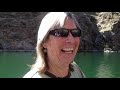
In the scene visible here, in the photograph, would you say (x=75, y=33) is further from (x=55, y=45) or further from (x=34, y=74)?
(x=34, y=74)

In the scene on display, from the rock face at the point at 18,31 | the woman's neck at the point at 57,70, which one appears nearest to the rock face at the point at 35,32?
the rock face at the point at 18,31

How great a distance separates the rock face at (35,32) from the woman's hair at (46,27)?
27.2m

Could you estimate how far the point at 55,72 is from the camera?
1.80 meters

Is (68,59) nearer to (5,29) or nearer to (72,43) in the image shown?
(72,43)

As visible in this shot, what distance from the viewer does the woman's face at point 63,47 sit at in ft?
5.71

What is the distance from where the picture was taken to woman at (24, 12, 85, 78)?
5.65ft

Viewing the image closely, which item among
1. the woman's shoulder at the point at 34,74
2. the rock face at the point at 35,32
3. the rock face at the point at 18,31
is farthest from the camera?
the rock face at the point at 35,32

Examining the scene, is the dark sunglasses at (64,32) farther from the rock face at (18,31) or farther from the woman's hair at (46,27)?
the rock face at (18,31)

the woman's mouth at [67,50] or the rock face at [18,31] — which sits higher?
the woman's mouth at [67,50]

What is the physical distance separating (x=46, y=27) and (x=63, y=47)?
13cm
